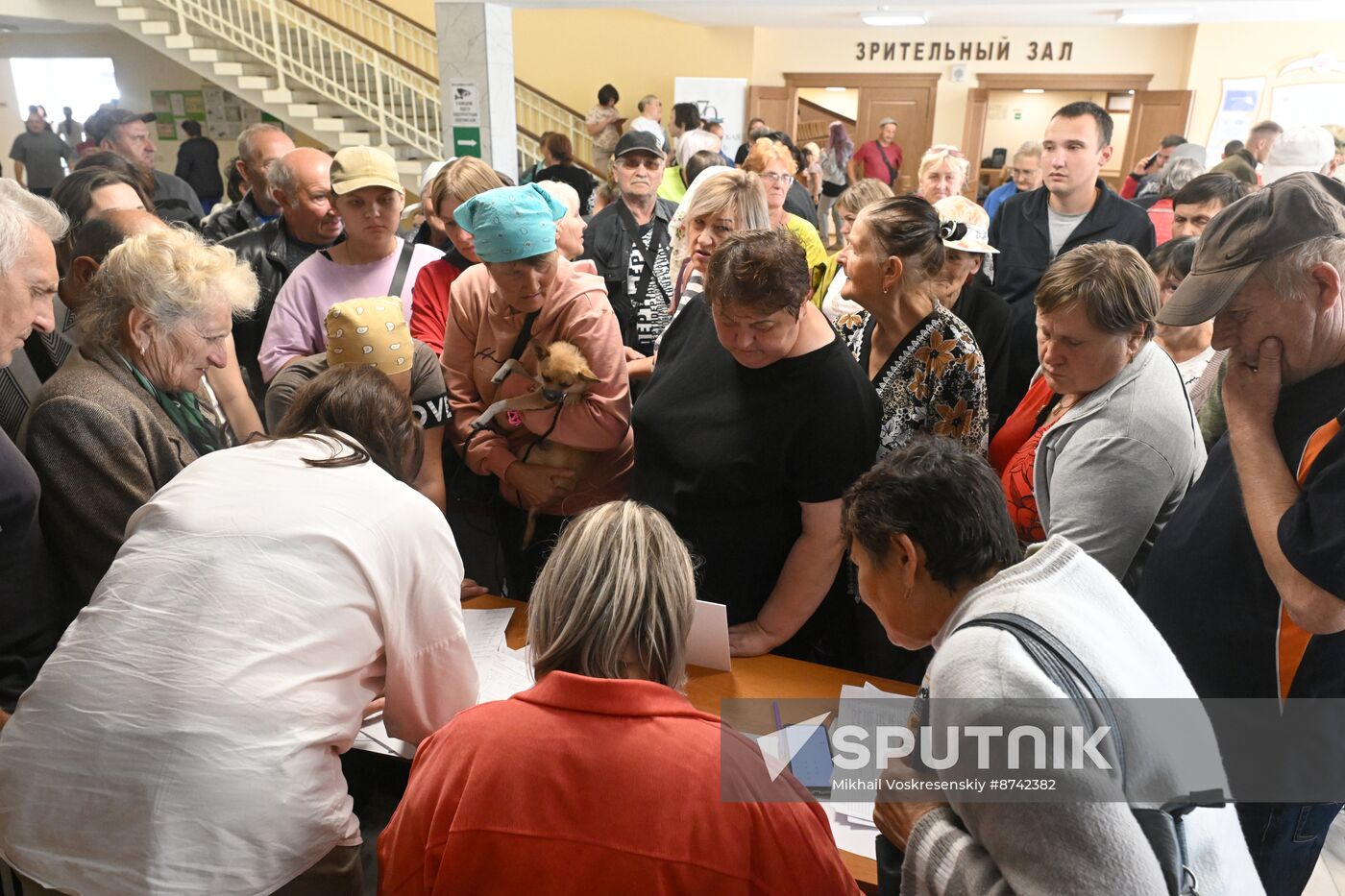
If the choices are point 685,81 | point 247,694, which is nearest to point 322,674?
point 247,694

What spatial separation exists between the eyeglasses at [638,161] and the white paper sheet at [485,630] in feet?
8.55

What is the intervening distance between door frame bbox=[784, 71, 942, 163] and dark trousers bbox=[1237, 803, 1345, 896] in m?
12.6

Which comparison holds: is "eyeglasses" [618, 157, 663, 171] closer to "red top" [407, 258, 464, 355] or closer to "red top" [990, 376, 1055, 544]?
"red top" [407, 258, 464, 355]

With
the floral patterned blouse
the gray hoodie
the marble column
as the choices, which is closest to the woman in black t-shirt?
the marble column

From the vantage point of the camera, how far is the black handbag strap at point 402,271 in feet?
9.69

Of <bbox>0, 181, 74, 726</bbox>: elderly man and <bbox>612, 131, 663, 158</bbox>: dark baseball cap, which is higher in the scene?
<bbox>612, 131, 663, 158</bbox>: dark baseball cap

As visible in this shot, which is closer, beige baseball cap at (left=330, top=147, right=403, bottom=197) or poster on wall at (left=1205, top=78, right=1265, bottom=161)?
beige baseball cap at (left=330, top=147, right=403, bottom=197)

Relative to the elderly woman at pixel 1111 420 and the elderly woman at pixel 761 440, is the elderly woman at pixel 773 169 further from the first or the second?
the elderly woman at pixel 1111 420

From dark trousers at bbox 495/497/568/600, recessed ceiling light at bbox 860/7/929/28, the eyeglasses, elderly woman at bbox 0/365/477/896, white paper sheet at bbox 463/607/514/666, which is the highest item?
recessed ceiling light at bbox 860/7/929/28

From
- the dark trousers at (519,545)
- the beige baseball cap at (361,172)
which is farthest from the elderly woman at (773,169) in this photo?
the dark trousers at (519,545)

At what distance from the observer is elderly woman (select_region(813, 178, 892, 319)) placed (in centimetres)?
312

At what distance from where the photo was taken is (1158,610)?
161 centimetres

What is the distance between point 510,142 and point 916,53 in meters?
7.61

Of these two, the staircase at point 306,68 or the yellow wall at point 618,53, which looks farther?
the yellow wall at point 618,53
